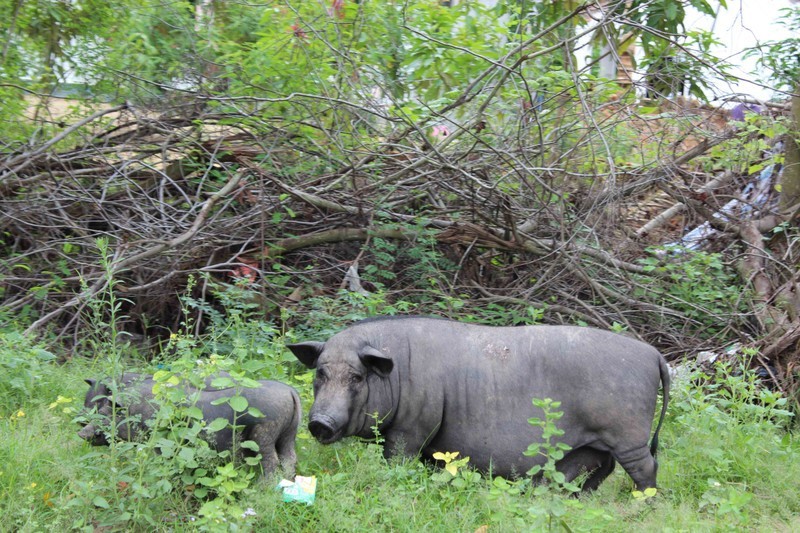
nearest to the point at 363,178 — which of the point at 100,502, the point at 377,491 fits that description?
the point at 377,491

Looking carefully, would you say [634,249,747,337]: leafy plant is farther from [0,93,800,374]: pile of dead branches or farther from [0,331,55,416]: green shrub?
[0,331,55,416]: green shrub

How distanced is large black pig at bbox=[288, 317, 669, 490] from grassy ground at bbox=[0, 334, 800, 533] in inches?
7.8

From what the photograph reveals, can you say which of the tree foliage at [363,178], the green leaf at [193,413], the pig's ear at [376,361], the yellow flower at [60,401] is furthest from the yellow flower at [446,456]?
the tree foliage at [363,178]

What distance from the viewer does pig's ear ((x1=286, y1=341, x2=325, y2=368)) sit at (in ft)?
15.7

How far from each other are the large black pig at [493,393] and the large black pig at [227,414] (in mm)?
190

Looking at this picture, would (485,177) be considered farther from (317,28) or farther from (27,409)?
(27,409)

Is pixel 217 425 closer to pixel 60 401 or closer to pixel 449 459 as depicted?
pixel 449 459

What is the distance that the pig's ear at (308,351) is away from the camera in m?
4.78

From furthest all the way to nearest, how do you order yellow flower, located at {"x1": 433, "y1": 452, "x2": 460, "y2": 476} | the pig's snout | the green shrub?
the green shrub
the pig's snout
yellow flower, located at {"x1": 433, "y1": 452, "x2": 460, "y2": 476}

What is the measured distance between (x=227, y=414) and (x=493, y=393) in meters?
1.43

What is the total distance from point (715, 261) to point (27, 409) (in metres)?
5.49

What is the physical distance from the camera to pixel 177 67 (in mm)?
8031

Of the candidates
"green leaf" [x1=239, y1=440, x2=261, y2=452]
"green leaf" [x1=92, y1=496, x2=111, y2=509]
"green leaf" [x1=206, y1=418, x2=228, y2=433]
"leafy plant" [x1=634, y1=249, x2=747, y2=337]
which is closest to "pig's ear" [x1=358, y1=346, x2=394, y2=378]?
"green leaf" [x1=239, y1=440, x2=261, y2=452]

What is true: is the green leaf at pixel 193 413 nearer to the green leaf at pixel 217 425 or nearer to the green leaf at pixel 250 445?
the green leaf at pixel 217 425
